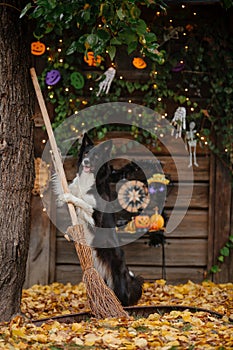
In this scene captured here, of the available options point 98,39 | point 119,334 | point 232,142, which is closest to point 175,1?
point 232,142

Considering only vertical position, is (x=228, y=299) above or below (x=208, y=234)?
below

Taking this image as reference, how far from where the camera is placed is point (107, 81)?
18.0 ft

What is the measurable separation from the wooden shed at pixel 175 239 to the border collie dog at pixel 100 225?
0.79m

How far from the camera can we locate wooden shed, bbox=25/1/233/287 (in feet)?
18.6

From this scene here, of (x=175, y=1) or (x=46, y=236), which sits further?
(x=46, y=236)

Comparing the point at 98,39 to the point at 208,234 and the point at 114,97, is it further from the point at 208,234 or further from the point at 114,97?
the point at 208,234

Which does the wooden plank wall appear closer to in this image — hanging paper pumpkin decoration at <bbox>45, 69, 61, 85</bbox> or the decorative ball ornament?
the decorative ball ornament

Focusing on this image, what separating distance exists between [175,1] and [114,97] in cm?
103

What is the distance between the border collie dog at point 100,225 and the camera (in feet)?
15.4

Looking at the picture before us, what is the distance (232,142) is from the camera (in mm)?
5590

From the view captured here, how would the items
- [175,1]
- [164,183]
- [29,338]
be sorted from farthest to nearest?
[164,183] → [175,1] → [29,338]

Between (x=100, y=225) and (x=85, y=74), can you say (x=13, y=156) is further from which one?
(x=85, y=74)

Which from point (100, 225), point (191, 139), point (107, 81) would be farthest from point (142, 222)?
point (107, 81)

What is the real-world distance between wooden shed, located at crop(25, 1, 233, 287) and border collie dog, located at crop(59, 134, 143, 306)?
787 mm
